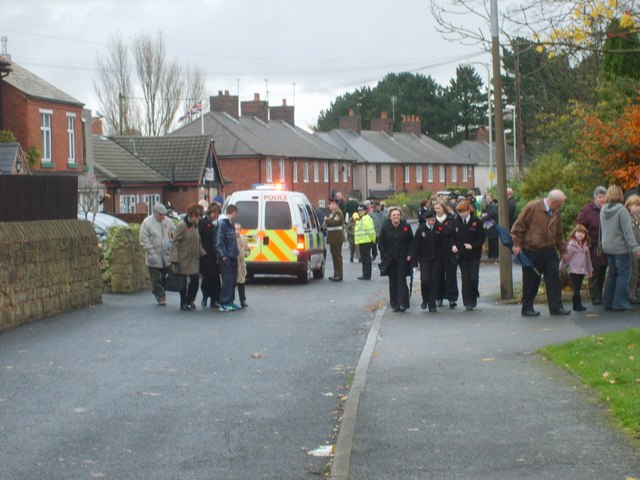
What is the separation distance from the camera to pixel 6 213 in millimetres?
18031

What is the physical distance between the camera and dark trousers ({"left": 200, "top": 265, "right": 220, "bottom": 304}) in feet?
66.9

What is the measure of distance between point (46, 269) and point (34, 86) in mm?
27343

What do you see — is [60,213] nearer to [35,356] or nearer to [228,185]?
[35,356]

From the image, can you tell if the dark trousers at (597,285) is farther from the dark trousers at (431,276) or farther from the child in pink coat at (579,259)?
the dark trousers at (431,276)

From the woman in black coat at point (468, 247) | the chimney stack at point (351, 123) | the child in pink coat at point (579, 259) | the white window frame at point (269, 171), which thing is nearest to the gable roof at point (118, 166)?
the white window frame at point (269, 171)

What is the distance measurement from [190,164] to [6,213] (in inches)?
1847

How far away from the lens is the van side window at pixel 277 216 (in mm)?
25969

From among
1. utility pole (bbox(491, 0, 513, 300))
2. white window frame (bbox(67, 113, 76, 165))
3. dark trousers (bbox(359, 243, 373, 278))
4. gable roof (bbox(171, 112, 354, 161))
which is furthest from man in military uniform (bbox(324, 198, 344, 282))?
gable roof (bbox(171, 112, 354, 161))

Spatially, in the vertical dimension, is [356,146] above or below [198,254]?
above

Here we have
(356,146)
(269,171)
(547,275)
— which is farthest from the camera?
(356,146)

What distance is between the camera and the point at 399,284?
19625 millimetres

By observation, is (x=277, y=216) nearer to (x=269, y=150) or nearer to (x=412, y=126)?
(x=269, y=150)

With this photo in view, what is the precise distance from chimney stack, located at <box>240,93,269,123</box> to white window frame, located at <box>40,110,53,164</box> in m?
44.6

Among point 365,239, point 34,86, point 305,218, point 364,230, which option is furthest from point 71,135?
point 305,218
